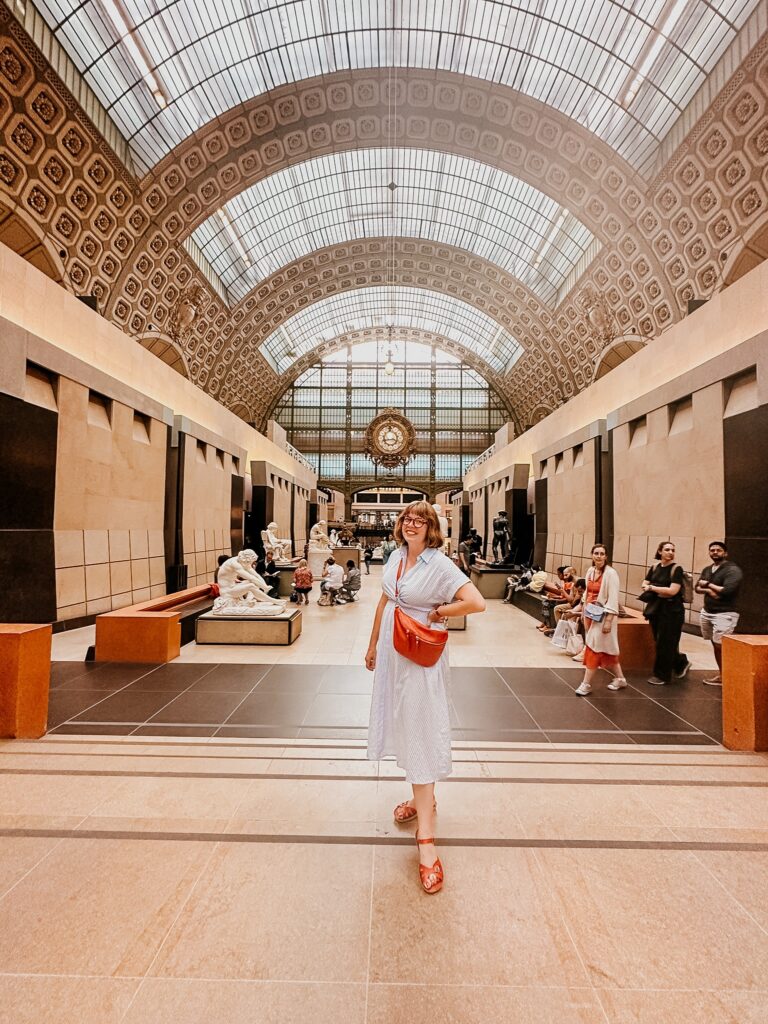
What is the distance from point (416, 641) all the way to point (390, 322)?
36974mm

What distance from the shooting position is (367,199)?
931 inches

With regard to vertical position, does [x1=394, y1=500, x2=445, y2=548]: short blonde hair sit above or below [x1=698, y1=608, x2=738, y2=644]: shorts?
above

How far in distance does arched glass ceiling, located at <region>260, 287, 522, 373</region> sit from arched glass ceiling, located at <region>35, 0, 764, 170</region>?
16.6 metres

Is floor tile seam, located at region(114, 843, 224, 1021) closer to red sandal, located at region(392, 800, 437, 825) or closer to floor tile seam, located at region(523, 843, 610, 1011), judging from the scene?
red sandal, located at region(392, 800, 437, 825)

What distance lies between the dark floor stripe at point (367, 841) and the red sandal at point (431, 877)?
31cm

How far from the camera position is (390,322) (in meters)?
36.1

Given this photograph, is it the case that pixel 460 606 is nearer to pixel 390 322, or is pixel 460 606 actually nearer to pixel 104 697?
pixel 104 697

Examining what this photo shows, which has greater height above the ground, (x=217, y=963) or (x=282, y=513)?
(x=282, y=513)

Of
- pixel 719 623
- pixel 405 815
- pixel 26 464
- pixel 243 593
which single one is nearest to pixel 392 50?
pixel 26 464

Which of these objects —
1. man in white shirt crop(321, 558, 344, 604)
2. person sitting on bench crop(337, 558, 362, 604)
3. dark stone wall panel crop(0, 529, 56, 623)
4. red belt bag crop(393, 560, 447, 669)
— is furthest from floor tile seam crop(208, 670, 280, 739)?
→ person sitting on bench crop(337, 558, 362, 604)

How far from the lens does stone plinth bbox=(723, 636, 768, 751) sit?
354 centimetres

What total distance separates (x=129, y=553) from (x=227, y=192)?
48.4 ft

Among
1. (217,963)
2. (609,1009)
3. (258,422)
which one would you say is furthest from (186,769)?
(258,422)

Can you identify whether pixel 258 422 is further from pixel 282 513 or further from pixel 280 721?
pixel 280 721
